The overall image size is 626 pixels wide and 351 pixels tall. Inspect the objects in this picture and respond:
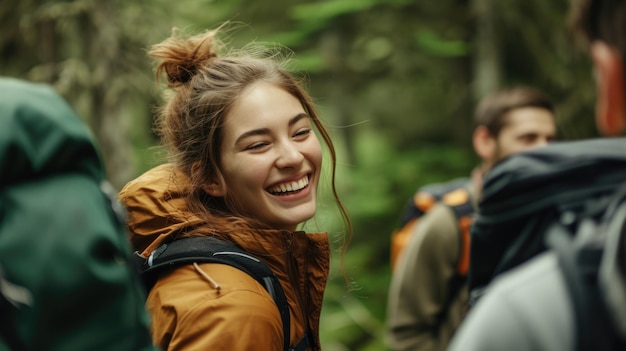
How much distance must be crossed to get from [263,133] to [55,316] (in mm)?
1558

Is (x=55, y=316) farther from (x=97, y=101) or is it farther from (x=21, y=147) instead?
(x=97, y=101)

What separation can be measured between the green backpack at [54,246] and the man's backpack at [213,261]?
0.92 m

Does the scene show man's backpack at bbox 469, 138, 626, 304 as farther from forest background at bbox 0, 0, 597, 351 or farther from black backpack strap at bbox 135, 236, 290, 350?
forest background at bbox 0, 0, 597, 351

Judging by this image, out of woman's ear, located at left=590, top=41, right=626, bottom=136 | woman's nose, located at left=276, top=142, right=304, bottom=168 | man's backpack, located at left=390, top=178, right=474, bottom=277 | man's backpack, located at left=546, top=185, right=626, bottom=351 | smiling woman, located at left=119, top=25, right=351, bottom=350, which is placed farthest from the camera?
man's backpack, located at left=390, top=178, right=474, bottom=277

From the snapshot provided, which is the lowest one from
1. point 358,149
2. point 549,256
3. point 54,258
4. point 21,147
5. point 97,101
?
point 358,149

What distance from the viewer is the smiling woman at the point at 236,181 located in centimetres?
259

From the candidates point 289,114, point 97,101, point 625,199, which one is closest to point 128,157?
point 97,101

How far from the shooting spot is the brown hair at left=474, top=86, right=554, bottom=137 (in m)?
5.41

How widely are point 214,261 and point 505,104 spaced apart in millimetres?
3600

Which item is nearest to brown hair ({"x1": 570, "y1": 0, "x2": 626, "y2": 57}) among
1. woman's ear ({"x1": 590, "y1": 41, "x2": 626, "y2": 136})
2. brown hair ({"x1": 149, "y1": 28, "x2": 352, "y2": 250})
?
woman's ear ({"x1": 590, "y1": 41, "x2": 626, "y2": 136})

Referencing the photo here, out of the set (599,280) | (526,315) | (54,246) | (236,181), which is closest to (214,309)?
(236,181)

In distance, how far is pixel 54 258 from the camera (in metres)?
1.41

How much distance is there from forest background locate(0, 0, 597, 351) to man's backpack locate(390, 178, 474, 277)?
9.70 ft

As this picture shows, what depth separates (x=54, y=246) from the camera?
1.42 metres
